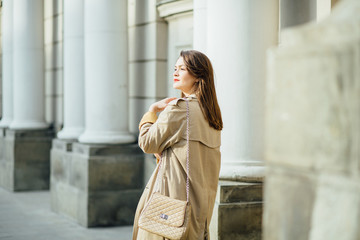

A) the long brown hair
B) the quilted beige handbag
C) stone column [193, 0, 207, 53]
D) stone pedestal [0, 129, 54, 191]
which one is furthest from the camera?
stone pedestal [0, 129, 54, 191]

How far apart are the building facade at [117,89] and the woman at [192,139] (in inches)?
26.0

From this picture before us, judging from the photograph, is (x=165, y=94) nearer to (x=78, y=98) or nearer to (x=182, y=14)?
(x=182, y=14)

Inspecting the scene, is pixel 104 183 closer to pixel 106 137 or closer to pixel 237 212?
pixel 106 137

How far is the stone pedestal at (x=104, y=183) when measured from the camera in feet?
25.9

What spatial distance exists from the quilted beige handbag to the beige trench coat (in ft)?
0.19

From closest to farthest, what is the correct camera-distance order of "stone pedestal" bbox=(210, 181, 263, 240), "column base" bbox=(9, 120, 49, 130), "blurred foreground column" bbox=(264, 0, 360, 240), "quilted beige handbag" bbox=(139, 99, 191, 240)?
"blurred foreground column" bbox=(264, 0, 360, 240), "quilted beige handbag" bbox=(139, 99, 191, 240), "stone pedestal" bbox=(210, 181, 263, 240), "column base" bbox=(9, 120, 49, 130)

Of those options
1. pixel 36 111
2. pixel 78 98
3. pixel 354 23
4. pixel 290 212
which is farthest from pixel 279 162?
pixel 36 111

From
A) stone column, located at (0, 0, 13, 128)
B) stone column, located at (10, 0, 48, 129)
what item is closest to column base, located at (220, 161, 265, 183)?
stone column, located at (10, 0, 48, 129)

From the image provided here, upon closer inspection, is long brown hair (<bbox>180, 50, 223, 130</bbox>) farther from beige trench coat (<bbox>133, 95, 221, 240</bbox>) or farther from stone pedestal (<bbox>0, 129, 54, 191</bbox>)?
stone pedestal (<bbox>0, 129, 54, 191</bbox>)

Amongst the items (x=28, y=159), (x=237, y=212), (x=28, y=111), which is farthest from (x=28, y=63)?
(x=237, y=212)

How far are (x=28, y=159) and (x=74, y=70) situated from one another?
2.92 metres

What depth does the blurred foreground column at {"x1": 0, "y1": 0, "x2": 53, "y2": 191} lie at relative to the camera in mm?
11398

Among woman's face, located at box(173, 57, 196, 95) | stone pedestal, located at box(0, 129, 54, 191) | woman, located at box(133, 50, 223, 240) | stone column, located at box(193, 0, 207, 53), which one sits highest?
stone column, located at box(193, 0, 207, 53)

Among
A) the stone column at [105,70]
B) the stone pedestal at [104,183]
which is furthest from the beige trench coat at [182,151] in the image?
the stone column at [105,70]
